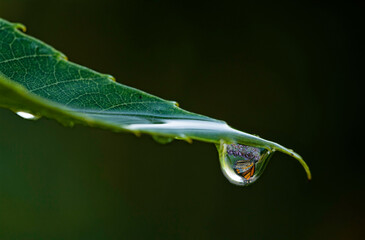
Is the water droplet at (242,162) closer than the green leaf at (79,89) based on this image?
No

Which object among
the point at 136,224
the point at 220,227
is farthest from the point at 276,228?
the point at 136,224

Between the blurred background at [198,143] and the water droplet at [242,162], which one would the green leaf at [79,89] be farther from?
the blurred background at [198,143]

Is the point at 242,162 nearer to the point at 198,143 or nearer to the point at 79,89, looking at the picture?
the point at 79,89

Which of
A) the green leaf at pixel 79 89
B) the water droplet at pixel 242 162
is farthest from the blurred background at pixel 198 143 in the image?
the green leaf at pixel 79 89

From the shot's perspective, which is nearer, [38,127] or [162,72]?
[38,127]

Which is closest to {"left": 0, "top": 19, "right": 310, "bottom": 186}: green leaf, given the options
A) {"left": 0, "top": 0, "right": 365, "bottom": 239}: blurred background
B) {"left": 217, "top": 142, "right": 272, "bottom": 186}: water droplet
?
{"left": 217, "top": 142, "right": 272, "bottom": 186}: water droplet

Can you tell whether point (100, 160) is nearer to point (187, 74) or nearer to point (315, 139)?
point (187, 74)
